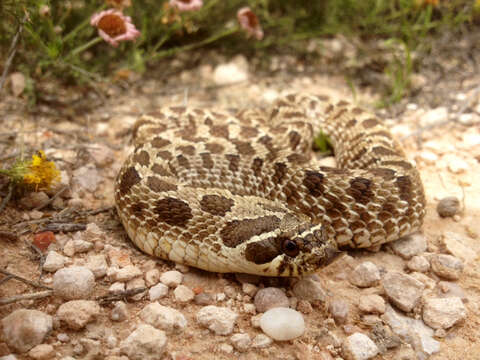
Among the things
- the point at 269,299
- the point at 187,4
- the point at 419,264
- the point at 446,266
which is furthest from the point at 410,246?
the point at 187,4

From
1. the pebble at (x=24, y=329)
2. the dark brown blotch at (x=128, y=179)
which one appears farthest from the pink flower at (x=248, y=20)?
the pebble at (x=24, y=329)

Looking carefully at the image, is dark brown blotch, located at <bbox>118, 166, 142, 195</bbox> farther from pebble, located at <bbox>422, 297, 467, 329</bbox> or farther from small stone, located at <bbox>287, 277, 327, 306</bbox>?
pebble, located at <bbox>422, 297, 467, 329</bbox>

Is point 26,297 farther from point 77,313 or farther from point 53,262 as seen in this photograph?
point 53,262

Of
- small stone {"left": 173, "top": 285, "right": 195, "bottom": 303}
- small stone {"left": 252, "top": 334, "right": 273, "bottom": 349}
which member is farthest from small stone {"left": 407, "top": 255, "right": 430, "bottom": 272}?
small stone {"left": 173, "top": 285, "right": 195, "bottom": 303}

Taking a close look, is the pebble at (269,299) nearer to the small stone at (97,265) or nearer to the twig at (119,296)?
the twig at (119,296)

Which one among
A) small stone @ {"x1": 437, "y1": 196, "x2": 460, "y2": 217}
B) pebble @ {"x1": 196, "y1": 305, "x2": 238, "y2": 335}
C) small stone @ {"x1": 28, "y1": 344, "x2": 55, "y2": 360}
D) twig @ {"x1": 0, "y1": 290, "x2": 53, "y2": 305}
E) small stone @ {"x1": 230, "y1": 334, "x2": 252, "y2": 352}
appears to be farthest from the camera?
small stone @ {"x1": 437, "y1": 196, "x2": 460, "y2": 217}

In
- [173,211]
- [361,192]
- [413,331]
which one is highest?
[361,192]
